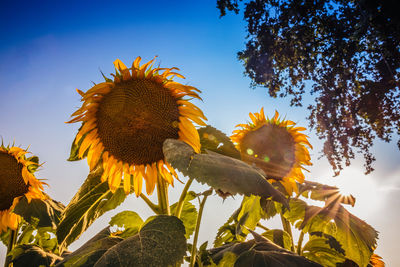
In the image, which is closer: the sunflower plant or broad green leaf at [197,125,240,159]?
the sunflower plant

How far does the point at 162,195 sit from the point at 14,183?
165cm

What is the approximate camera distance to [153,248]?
0.92 m

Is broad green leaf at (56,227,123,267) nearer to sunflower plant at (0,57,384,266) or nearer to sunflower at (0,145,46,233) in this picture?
sunflower plant at (0,57,384,266)

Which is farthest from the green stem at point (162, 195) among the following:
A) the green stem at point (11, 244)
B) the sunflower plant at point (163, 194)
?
the green stem at point (11, 244)

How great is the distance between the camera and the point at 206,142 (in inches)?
51.4

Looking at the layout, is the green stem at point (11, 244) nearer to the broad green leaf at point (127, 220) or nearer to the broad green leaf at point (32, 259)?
the broad green leaf at point (32, 259)

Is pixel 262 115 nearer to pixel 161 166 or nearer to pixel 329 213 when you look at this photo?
pixel 329 213

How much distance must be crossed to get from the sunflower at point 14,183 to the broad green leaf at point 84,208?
1.14 meters

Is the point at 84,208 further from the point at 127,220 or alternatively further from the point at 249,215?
the point at 249,215

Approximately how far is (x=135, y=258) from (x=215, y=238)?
4.08ft

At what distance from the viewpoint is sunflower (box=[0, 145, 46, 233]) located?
2168mm

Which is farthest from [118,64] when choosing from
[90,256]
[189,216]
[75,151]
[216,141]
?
[189,216]

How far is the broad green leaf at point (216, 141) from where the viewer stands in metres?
1.18

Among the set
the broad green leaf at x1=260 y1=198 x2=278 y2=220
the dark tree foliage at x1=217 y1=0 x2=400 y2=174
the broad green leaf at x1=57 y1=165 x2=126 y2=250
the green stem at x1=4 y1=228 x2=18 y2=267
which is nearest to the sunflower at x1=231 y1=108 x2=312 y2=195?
the broad green leaf at x1=260 y1=198 x2=278 y2=220
